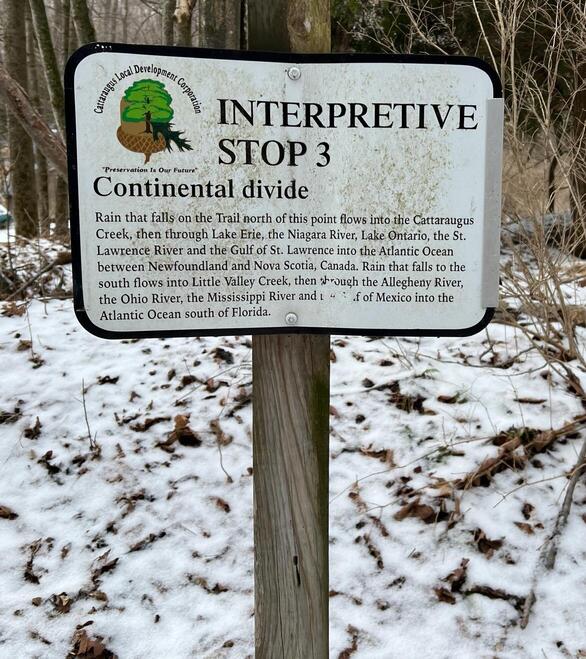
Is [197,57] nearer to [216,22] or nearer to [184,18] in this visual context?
[184,18]

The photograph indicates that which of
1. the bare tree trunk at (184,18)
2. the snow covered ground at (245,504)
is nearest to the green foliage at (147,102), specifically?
the snow covered ground at (245,504)

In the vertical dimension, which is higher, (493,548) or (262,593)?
(262,593)

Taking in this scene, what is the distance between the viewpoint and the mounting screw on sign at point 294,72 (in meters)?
1.49

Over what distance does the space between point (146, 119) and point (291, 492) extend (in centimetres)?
108

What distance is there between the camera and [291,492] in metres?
1.72

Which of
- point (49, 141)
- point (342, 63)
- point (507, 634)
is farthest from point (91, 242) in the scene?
point (49, 141)

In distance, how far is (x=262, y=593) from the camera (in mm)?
1783

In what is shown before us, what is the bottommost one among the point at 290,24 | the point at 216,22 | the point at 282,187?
the point at 282,187

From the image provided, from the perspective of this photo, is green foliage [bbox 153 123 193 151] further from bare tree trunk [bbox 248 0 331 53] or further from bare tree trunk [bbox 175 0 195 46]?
bare tree trunk [bbox 175 0 195 46]

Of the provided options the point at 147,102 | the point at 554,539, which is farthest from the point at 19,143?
the point at 554,539

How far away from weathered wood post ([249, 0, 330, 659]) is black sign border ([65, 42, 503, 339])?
0.14 m

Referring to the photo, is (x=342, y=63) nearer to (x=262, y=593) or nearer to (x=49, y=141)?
(x=262, y=593)

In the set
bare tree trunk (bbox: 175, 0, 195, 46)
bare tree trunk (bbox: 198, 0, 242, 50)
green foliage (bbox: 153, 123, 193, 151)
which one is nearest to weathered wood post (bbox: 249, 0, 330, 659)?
green foliage (bbox: 153, 123, 193, 151)

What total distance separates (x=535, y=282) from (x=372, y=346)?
1.53 m
